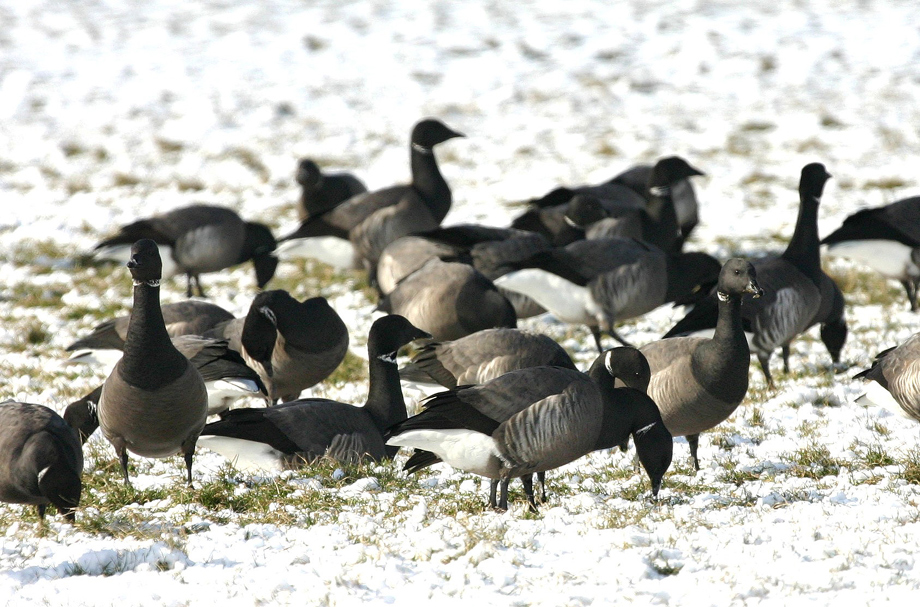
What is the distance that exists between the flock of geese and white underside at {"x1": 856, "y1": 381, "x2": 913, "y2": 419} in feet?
0.11

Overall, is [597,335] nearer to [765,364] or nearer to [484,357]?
[765,364]

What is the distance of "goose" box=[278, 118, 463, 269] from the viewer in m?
14.3

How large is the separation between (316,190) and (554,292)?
6.49 metres

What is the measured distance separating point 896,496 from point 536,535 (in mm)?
2504

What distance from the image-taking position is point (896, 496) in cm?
670

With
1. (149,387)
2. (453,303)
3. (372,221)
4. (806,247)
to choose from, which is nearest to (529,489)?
(149,387)

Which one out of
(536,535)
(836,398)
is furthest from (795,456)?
(536,535)

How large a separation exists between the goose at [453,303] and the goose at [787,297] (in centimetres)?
192

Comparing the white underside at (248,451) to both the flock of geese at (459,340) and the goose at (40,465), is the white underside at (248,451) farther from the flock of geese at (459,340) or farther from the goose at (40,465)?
the goose at (40,465)

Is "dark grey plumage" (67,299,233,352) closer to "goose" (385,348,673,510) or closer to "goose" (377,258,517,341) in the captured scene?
"goose" (377,258,517,341)

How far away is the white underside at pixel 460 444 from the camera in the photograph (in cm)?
679

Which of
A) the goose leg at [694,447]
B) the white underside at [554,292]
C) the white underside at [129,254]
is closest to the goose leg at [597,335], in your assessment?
the white underside at [554,292]

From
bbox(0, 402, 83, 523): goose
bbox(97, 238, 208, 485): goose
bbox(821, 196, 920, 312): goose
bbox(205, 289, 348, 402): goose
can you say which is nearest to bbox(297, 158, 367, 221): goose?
bbox(205, 289, 348, 402): goose

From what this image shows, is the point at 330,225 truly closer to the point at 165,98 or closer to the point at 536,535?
the point at 536,535
